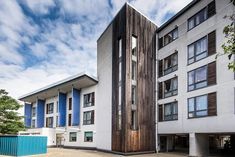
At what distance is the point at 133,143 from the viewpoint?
78.1 feet

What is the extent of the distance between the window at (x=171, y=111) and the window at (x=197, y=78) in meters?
2.94

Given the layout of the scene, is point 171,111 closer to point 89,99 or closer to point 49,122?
point 89,99

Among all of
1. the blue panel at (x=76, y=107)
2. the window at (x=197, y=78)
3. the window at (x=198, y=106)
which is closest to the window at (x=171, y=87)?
the window at (x=197, y=78)

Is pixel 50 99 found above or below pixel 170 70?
below

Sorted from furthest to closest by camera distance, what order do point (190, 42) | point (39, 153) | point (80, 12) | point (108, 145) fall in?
point (108, 145) → point (39, 153) → point (190, 42) → point (80, 12)

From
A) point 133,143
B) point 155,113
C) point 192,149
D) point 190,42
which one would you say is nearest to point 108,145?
point 133,143

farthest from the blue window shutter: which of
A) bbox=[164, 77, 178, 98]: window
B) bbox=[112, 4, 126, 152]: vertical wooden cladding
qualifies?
bbox=[164, 77, 178, 98]: window

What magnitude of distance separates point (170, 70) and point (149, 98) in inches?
147

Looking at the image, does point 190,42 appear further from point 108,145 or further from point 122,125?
point 108,145

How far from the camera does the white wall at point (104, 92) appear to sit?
89.2 feet

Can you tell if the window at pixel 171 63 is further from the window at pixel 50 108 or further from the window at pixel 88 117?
the window at pixel 50 108

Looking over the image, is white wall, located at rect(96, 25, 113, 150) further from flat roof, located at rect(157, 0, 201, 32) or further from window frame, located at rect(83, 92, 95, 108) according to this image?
flat roof, located at rect(157, 0, 201, 32)

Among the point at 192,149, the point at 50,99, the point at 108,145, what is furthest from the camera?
the point at 50,99

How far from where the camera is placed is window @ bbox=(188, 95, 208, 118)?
20792mm
